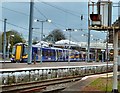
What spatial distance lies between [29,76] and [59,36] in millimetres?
124207

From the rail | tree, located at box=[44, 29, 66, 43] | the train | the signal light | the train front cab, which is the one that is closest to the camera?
the signal light

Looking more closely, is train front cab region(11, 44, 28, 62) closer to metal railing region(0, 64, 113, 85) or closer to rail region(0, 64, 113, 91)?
metal railing region(0, 64, 113, 85)

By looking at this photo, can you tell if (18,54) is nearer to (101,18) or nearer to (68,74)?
(68,74)

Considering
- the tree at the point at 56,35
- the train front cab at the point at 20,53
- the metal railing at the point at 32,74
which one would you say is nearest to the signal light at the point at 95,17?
the metal railing at the point at 32,74

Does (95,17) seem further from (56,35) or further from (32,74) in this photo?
(56,35)

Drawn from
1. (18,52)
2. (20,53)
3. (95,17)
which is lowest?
(20,53)

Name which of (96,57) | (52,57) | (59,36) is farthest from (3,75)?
(59,36)

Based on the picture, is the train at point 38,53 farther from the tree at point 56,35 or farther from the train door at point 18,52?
the tree at point 56,35

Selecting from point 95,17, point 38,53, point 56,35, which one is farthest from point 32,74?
point 56,35

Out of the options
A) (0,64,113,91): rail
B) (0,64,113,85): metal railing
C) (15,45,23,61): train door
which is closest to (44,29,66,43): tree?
(15,45,23,61): train door

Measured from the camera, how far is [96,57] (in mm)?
96125

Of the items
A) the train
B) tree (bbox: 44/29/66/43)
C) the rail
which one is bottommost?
the rail

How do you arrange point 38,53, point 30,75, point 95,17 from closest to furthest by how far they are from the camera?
point 95,17, point 30,75, point 38,53

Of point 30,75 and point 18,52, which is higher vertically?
point 18,52
